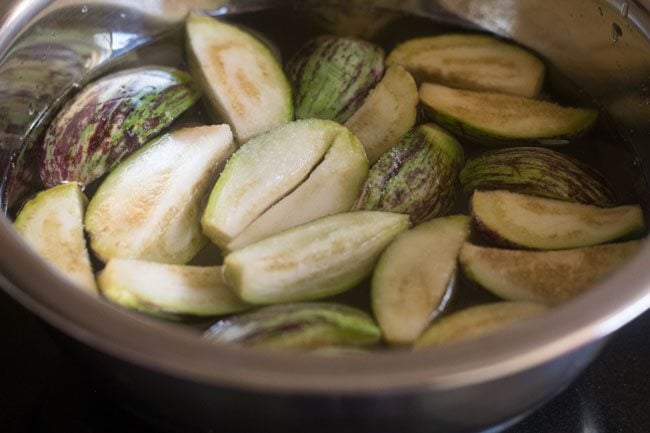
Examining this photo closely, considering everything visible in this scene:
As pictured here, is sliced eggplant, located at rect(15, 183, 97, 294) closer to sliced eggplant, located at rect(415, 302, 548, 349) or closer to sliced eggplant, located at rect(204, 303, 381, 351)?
sliced eggplant, located at rect(204, 303, 381, 351)

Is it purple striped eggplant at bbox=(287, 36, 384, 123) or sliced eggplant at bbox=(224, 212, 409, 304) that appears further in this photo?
purple striped eggplant at bbox=(287, 36, 384, 123)

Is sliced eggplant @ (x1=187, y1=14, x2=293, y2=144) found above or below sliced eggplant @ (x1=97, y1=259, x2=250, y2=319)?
above

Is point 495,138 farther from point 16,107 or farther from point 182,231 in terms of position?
point 16,107

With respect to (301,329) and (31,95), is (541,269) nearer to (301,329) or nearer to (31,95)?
(301,329)

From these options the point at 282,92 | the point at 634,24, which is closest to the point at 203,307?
the point at 282,92

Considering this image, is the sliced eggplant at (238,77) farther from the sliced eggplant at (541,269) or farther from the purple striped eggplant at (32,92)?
the sliced eggplant at (541,269)

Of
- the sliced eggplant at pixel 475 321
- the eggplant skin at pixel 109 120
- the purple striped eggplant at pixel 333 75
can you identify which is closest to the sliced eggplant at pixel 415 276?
the sliced eggplant at pixel 475 321

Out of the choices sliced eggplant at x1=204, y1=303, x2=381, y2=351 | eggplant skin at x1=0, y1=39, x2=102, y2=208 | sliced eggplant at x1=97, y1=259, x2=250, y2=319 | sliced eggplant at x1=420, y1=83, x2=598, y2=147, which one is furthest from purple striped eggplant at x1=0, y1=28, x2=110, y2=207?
sliced eggplant at x1=420, y1=83, x2=598, y2=147
